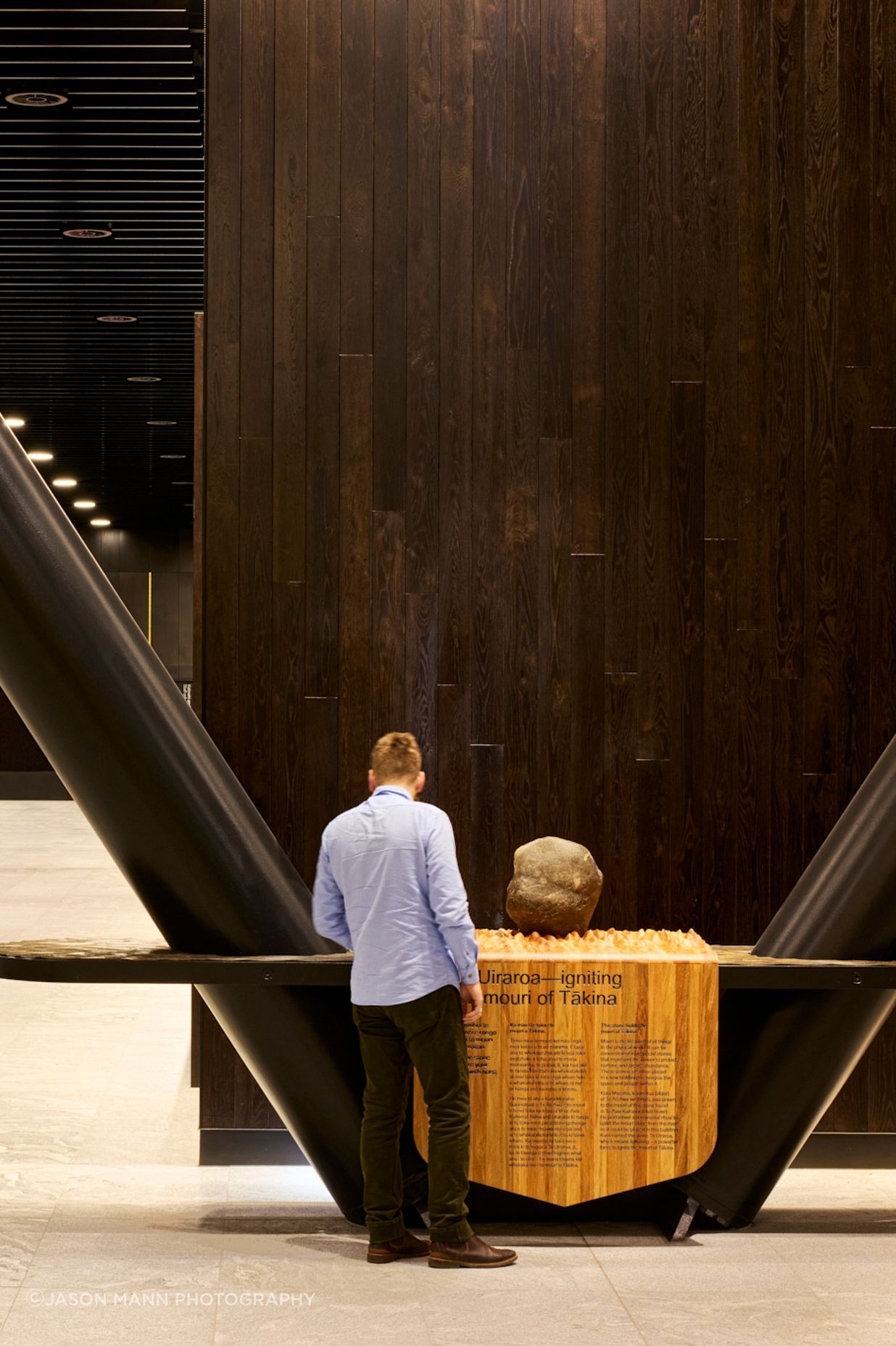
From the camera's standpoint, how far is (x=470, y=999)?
14.9 ft

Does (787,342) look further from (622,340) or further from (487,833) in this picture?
(487,833)

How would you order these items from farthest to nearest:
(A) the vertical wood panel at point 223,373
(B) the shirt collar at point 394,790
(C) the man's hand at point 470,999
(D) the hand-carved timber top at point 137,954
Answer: (A) the vertical wood panel at point 223,373 < (D) the hand-carved timber top at point 137,954 < (B) the shirt collar at point 394,790 < (C) the man's hand at point 470,999

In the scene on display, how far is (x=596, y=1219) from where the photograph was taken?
5.02 metres

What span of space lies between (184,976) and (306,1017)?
0.42 m

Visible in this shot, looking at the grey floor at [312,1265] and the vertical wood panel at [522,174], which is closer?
the grey floor at [312,1265]

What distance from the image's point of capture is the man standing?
4488 millimetres

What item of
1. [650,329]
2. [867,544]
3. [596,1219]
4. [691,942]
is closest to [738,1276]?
[596,1219]

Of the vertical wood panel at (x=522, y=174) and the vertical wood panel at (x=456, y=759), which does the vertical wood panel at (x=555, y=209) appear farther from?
the vertical wood panel at (x=456, y=759)

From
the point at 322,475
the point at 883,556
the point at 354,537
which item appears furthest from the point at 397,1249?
the point at 883,556

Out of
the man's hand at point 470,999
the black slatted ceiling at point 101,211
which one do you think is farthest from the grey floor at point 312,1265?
the black slatted ceiling at point 101,211

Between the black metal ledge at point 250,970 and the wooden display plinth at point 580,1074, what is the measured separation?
0.65 feet

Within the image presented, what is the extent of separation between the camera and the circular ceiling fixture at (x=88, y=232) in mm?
9891

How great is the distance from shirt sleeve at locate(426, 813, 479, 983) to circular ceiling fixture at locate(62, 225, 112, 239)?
21.8ft

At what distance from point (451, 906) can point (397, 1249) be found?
1.07 meters
